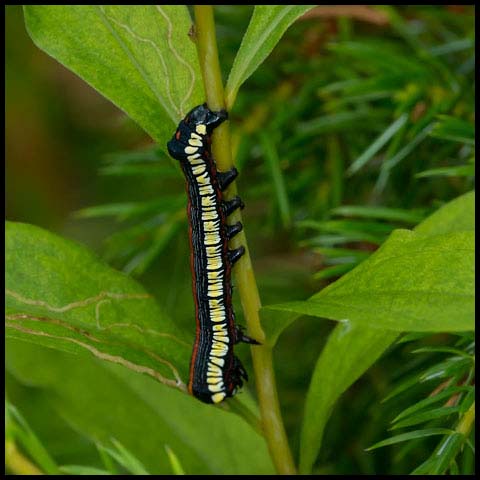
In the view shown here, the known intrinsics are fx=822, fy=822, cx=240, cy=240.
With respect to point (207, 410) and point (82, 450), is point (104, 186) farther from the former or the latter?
point (207, 410)

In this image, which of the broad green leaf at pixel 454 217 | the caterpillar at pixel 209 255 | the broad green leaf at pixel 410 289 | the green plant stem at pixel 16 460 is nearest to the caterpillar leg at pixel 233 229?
the caterpillar at pixel 209 255

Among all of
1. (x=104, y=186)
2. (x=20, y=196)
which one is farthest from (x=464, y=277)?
(x=20, y=196)

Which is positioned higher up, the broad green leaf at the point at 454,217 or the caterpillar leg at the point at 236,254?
the broad green leaf at the point at 454,217

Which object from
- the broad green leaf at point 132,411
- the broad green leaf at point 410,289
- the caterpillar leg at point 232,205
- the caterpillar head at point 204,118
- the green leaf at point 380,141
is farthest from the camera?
the green leaf at point 380,141

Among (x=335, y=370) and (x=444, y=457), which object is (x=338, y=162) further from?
(x=444, y=457)

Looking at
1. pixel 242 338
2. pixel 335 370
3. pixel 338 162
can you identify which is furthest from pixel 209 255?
pixel 338 162

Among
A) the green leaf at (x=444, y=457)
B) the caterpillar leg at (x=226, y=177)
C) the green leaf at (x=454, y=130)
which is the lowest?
the green leaf at (x=444, y=457)

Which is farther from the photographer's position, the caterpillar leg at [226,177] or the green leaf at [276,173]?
the green leaf at [276,173]

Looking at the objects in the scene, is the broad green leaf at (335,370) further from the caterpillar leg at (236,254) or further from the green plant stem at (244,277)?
the caterpillar leg at (236,254)
